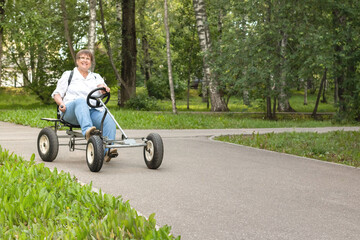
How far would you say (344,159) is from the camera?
9008 mm

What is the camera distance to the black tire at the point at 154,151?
6.64 metres

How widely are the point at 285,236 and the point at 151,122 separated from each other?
11.7 metres

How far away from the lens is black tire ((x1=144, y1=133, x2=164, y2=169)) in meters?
6.64

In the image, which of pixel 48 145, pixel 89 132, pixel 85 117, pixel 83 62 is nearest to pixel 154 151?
pixel 89 132

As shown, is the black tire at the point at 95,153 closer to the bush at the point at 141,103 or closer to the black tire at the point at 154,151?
the black tire at the point at 154,151

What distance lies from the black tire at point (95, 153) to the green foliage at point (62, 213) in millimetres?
903

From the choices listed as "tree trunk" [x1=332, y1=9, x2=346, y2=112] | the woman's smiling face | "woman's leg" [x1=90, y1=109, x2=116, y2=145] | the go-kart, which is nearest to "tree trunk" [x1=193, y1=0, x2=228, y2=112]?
"tree trunk" [x1=332, y1=9, x2=346, y2=112]

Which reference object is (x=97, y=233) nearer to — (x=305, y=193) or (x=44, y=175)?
(x=44, y=175)

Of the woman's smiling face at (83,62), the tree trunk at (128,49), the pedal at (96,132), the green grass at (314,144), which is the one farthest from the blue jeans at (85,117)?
the tree trunk at (128,49)

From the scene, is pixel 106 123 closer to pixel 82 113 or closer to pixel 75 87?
pixel 82 113

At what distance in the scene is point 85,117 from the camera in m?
6.88

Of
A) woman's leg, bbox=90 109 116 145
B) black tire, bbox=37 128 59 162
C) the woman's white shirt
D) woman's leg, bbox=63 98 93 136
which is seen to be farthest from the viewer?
the woman's white shirt

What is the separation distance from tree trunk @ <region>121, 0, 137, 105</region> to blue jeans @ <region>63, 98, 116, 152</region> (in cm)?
1802

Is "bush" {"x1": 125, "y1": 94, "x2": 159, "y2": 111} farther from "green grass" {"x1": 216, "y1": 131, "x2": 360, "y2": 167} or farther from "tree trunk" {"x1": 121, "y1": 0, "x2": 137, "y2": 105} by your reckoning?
"green grass" {"x1": 216, "y1": 131, "x2": 360, "y2": 167}
